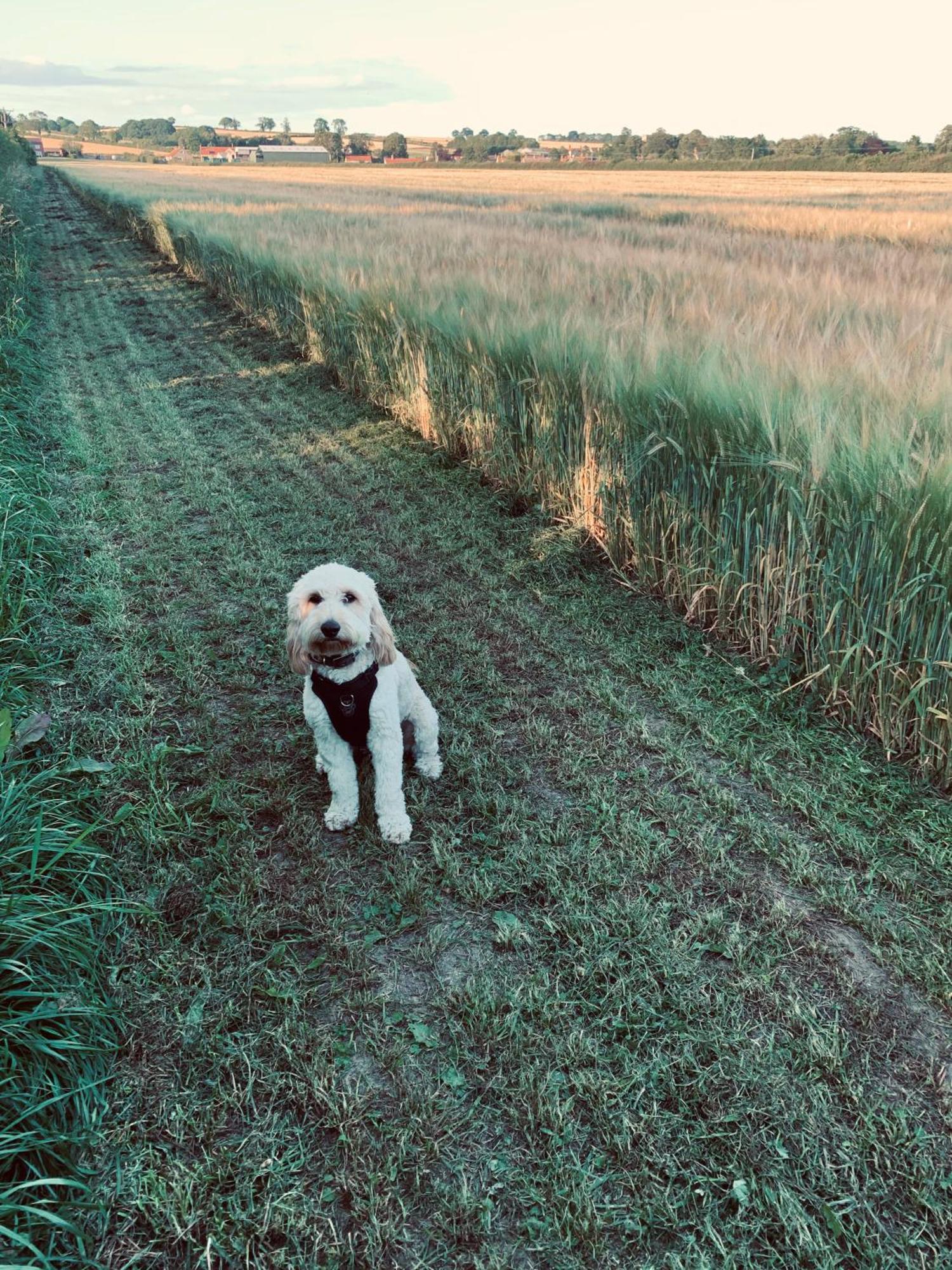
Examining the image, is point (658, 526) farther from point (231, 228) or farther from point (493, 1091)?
point (231, 228)

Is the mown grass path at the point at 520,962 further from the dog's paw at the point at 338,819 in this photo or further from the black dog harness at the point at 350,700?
the black dog harness at the point at 350,700

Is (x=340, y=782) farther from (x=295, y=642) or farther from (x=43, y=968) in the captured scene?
(x=43, y=968)

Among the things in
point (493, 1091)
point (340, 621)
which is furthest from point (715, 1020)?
point (340, 621)

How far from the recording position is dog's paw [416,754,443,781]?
3275 mm

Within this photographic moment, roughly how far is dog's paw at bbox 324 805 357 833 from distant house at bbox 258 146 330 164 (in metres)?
107

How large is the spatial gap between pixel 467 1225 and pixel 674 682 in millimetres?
2574

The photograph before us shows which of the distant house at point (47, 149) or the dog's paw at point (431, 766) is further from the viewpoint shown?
the distant house at point (47, 149)

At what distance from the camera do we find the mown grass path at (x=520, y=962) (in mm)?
1801

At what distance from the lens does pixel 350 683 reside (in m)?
2.73

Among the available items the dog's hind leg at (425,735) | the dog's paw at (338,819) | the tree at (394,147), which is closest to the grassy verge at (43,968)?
the dog's paw at (338,819)

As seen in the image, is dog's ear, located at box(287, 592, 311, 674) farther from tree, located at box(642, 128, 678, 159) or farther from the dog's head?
tree, located at box(642, 128, 678, 159)

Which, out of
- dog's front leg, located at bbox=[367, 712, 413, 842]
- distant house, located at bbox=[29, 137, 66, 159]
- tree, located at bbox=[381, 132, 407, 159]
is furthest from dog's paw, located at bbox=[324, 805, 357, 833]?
distant house, located at bbox=[29, 137, 66, 159]

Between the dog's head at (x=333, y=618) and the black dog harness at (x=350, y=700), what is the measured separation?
0.07m

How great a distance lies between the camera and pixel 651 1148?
1908 mm
